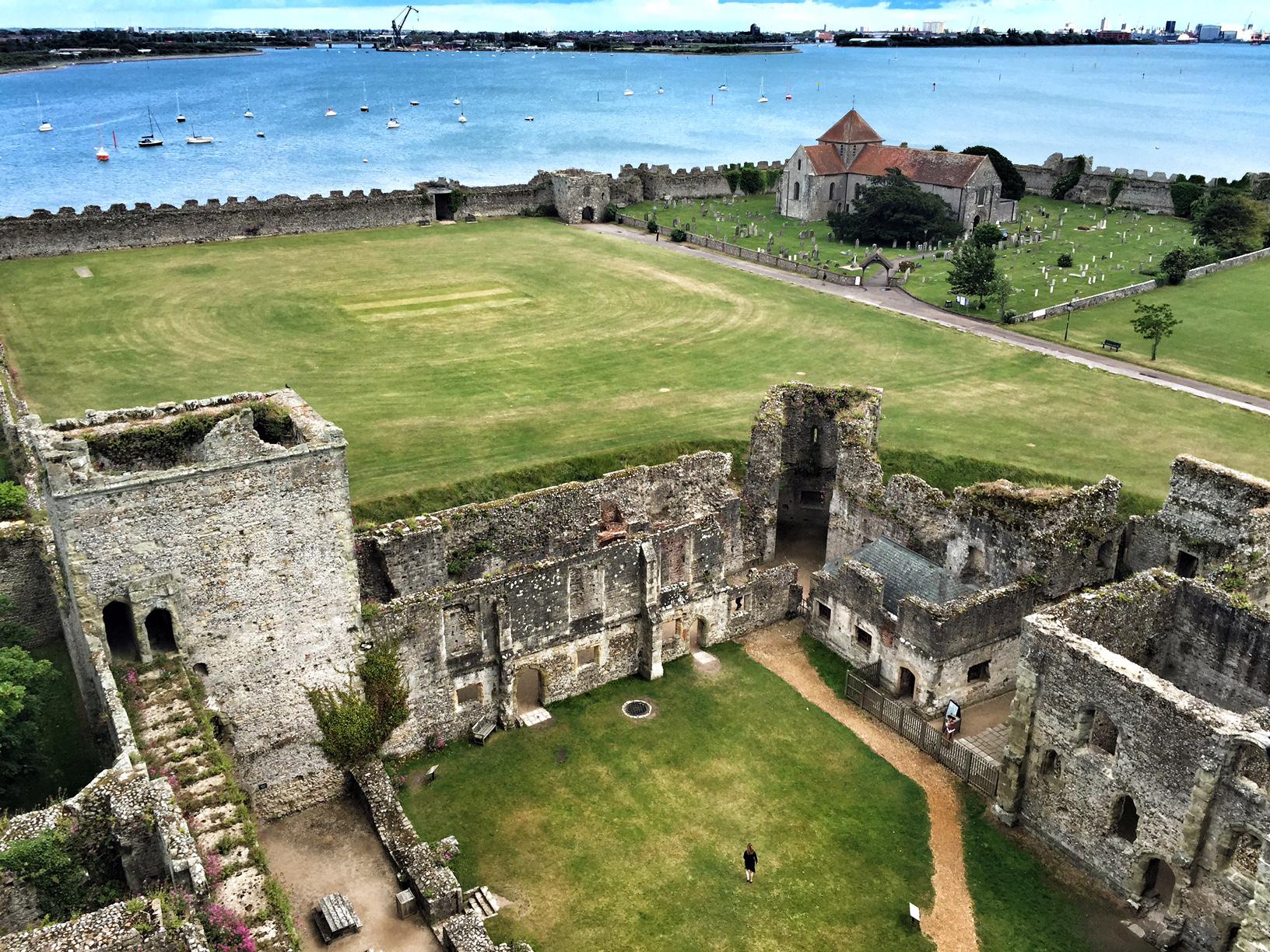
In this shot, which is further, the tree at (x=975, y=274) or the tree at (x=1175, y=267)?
the tree at (x=1175, y=267)

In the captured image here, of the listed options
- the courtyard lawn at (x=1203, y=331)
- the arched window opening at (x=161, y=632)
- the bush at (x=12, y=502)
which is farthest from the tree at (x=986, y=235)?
the arched window opening at (x=161, y=632)

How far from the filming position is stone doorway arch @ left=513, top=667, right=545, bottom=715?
28234 millimetres

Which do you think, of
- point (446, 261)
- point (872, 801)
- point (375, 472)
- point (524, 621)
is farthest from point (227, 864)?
point (446, 261)

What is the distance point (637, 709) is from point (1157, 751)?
1315 cm

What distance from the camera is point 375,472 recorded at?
37.9 m

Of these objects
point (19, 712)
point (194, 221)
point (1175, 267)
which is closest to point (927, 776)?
point (19, 712)

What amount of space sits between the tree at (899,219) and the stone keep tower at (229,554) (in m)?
65.5

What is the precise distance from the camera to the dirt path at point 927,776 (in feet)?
71.7

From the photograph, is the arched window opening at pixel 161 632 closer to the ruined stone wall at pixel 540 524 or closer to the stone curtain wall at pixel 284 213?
the ruined stone wall at pixel 540 524

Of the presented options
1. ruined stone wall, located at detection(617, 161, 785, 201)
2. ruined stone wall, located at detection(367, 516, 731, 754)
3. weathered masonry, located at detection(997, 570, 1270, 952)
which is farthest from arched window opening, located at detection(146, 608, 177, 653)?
ruined stone wall, located at detection(617, 161, 785, 201)

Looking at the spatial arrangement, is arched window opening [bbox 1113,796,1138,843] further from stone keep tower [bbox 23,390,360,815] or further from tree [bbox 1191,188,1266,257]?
tree [bbox 1191,188,1266,257]

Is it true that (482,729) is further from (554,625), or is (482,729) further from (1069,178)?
(1069,178)

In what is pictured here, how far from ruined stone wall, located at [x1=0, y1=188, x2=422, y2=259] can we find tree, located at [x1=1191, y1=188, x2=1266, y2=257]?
209ft

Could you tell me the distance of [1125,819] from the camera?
23.3m
